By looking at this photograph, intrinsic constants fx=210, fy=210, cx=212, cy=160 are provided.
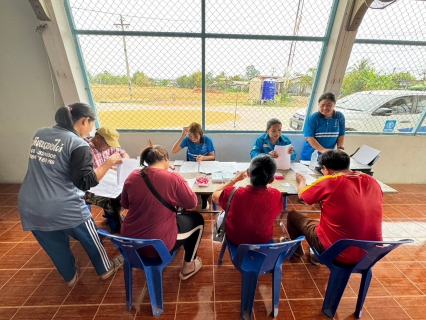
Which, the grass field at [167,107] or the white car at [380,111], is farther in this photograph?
the white car at [380,111]

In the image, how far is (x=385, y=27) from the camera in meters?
2.69

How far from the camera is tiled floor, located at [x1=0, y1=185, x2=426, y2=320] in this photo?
1.54m

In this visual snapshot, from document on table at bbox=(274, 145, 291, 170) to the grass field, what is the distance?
115cm

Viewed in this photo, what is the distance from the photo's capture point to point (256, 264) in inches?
53.1

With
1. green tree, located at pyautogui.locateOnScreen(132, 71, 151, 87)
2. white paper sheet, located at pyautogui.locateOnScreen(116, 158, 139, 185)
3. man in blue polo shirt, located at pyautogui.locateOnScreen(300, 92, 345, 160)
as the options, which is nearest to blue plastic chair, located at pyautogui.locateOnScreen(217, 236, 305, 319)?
white paper sheet, located at pyautogui.locateOnScreen(116, 158, 139, 185)

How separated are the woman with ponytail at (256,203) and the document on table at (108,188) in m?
1.08

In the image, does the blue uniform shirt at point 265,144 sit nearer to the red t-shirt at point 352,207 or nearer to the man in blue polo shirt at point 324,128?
the man in blue polo shirt at point 324,128

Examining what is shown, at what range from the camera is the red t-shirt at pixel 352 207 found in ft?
4.25

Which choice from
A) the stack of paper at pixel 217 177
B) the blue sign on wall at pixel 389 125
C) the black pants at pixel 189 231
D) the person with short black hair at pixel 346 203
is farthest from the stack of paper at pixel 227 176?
the blue sign on wall at pixel 389 125

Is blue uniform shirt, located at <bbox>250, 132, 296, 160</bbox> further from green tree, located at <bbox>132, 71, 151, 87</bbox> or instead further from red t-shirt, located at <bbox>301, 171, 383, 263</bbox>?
green tree, located at <bbox>132, 71, 151, 87</bbox>

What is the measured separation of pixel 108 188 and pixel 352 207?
2.00m

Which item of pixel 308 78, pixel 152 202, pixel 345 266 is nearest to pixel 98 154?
pixel 152 202

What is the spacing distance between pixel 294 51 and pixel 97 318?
11.4ft

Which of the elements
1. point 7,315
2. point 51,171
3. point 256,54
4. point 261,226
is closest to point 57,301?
point 7,315
